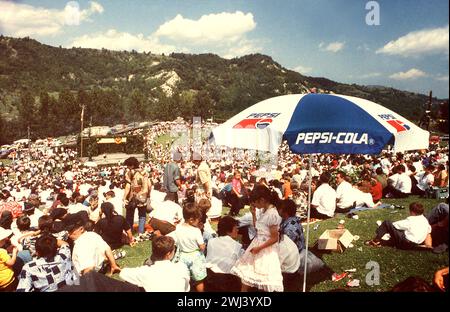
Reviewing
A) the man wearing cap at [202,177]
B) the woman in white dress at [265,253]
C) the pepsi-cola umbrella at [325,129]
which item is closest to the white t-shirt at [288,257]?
the woman in white dress at [265,253]

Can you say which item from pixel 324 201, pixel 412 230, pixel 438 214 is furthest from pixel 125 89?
pixel 412 230

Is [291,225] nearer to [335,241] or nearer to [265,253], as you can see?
[265,253]

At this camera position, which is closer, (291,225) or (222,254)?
(222,254)

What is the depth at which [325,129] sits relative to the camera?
3.65m

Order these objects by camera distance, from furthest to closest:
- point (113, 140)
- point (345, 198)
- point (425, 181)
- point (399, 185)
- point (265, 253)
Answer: point (113, 140) → point (399, 185) → point (425, 181) → point (345, 198) → point (265, 253)

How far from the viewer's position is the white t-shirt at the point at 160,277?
3681 mm

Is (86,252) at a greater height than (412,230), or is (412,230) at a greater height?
(412,230)

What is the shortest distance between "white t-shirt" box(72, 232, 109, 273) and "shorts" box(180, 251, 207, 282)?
144 cm

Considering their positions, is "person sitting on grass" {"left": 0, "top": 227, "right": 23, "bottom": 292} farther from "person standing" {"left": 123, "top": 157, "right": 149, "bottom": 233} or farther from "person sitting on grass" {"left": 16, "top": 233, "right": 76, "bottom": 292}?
"person standing" {"left": 123, "top": 157, "right": 149, "bottom": 233}

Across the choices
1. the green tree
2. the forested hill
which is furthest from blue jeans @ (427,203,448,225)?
the green tree

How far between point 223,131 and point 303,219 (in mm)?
5267

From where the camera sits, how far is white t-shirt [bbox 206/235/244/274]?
4484 mm

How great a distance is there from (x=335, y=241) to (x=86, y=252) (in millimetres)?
4192

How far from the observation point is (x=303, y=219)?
859 centimetres
